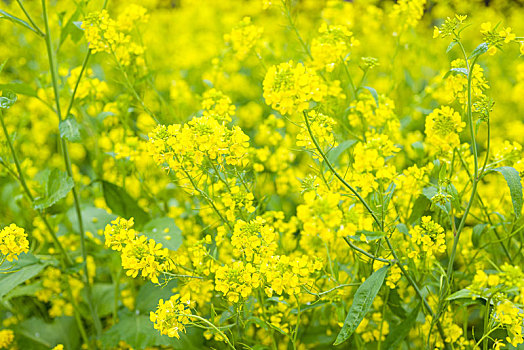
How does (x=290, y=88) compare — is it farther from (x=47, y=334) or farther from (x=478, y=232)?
(x=47, y=334)

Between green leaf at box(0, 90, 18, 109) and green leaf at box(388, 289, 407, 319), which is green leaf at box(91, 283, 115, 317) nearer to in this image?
green leaf at box(0, 90, 18, 109)

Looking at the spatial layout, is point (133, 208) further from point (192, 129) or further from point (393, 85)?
point (393, 85)

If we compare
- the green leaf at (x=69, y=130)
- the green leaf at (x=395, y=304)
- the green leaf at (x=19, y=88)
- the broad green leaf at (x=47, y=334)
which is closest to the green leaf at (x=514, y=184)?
the green leaf at (x=395, y=304)

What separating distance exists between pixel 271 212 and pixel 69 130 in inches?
26.4

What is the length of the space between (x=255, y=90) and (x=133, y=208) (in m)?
1.49

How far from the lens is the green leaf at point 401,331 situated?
1330 mm

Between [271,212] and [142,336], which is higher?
[271,212]

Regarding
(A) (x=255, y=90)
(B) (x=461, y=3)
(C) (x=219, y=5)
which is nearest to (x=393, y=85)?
(A) (x=255, y=90)

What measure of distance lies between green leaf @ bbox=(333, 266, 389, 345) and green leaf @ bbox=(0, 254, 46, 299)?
987 mm

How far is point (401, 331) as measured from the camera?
1338 millimetres

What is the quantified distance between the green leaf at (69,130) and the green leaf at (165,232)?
0.38 meters

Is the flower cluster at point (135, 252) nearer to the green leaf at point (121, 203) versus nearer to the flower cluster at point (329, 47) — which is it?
the green leaf at point (121, 203)

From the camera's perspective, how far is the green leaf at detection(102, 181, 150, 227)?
5.88ft

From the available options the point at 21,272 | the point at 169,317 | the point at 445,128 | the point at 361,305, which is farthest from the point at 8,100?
the point at 445,128
